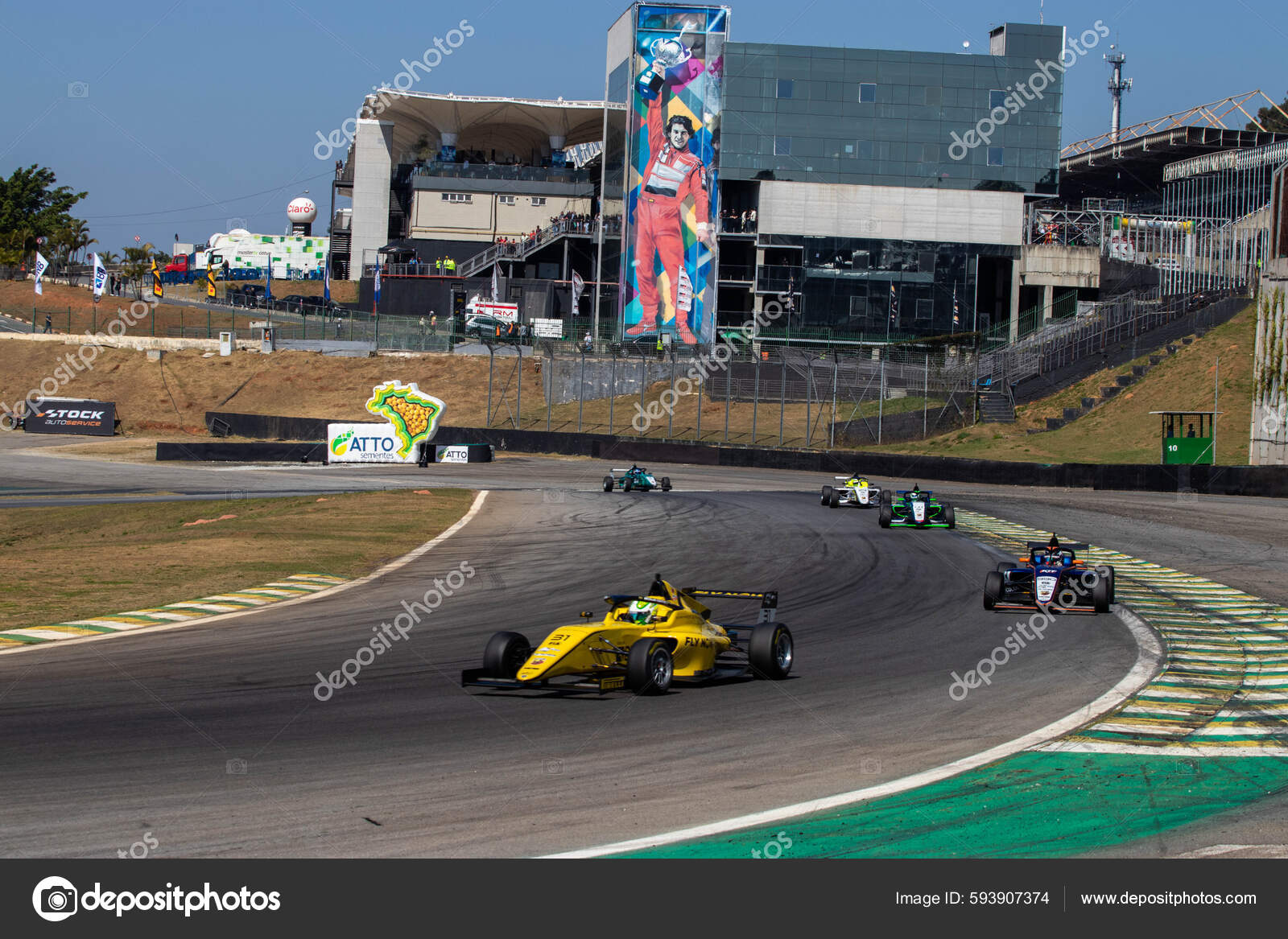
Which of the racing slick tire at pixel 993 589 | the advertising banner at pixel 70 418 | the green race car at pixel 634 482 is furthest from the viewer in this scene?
the advertising banner at pixel 70 418

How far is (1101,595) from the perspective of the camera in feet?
53.5

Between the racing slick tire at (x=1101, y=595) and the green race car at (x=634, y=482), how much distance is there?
Answer: 65.2ft

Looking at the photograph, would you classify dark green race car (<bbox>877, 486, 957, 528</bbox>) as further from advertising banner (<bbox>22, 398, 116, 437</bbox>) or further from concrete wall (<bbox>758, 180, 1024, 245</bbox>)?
concrete wall (<bbox>758, 180, 1024, 245</bbox>)

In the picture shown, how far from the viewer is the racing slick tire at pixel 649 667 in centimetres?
1113

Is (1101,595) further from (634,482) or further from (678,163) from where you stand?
(678,163)

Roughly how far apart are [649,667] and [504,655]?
4.40ft

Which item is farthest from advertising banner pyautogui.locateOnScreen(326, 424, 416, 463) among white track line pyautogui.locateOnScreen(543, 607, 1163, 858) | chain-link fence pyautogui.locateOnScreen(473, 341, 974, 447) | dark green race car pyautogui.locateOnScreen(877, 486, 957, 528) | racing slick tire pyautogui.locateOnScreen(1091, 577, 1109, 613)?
white track line pyautogui.locateOnScreen(543, 607, 1163, 858)

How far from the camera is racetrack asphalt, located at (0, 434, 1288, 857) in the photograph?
7.30m

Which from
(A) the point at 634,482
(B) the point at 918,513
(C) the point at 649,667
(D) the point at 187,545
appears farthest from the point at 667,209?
(C) the point at 649,667

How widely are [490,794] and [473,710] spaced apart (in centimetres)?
256

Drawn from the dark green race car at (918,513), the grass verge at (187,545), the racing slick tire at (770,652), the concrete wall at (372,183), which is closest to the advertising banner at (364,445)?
the grass verge at (187,545)

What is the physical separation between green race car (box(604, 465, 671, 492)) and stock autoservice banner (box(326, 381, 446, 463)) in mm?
14349

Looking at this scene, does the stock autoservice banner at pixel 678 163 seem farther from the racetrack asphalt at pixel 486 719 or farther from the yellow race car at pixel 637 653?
the yellow race car at pixel 637 653
